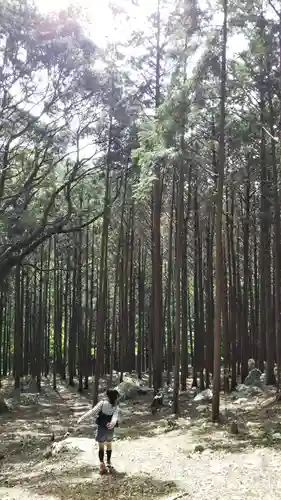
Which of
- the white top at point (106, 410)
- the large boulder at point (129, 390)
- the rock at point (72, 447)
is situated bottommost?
the large boulder at point (129, 390)

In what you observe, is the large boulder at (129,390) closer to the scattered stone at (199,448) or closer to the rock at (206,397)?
the rock at (206,397)

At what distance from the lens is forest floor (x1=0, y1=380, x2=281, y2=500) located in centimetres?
700

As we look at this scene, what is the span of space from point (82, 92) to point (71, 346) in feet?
39.3

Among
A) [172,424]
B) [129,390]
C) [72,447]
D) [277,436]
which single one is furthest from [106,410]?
[129,390]

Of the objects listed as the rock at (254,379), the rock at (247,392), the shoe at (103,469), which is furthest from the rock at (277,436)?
the rock at (254,379)

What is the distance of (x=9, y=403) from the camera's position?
19.2 meters

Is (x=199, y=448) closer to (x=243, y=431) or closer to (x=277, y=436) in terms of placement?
(x=277, y=436)

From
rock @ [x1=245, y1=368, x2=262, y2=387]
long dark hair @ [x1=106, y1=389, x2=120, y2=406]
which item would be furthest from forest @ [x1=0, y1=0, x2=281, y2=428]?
long dark hair @ [x1=106, y1=389, x2=120, y2=406]

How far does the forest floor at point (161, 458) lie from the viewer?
7.00m

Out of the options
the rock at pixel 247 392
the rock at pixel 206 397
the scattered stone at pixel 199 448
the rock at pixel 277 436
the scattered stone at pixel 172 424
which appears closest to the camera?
the scattered stone at pixel 199 448

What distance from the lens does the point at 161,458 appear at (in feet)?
30.1

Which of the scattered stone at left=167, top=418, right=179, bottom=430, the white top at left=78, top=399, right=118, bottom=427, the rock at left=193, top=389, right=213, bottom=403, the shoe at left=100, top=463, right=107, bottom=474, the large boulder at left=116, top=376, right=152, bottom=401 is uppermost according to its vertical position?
the white top at left=78, top=399, right=118, bottom=427

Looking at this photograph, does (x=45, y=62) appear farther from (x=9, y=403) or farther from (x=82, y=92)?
(x=9, y=403)

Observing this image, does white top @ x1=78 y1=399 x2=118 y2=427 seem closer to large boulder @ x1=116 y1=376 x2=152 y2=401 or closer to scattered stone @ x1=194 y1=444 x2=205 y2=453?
scattered stone @ x1=194 y1=444 x2=205 y2=453
